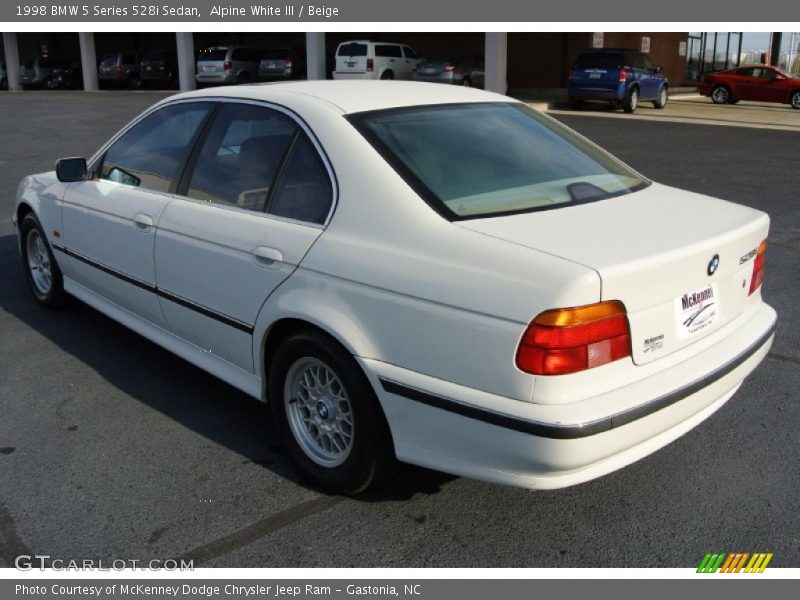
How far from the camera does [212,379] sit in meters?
4.56

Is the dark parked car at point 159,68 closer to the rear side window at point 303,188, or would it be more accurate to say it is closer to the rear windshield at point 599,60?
the rear windshield at point 599,60

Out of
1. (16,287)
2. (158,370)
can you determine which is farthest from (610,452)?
(16,287)

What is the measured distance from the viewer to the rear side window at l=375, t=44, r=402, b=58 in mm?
28047

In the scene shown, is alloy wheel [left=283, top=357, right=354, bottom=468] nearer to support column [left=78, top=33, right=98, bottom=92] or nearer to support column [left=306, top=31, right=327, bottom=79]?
support column [left=306, top=31, right=327, bottom=79]

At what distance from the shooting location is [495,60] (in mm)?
22438

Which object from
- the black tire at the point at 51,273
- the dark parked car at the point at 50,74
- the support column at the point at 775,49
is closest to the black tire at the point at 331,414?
the black tire at the point at 51,273

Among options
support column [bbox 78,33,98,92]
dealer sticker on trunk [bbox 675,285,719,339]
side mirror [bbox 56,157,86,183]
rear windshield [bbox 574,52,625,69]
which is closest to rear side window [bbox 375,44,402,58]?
rear windshield [bbox 574,52,625,69]

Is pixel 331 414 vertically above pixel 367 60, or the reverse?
pixel 367 60

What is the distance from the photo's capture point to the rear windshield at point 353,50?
1091 inches

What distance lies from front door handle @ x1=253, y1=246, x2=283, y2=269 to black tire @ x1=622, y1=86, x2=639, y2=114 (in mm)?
20352

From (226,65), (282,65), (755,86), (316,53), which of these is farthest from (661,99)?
(226,65)

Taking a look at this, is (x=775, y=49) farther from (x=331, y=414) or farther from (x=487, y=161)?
(x=331, y=414)

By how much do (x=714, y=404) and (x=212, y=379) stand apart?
271cm

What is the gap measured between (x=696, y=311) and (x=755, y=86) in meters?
25.7
